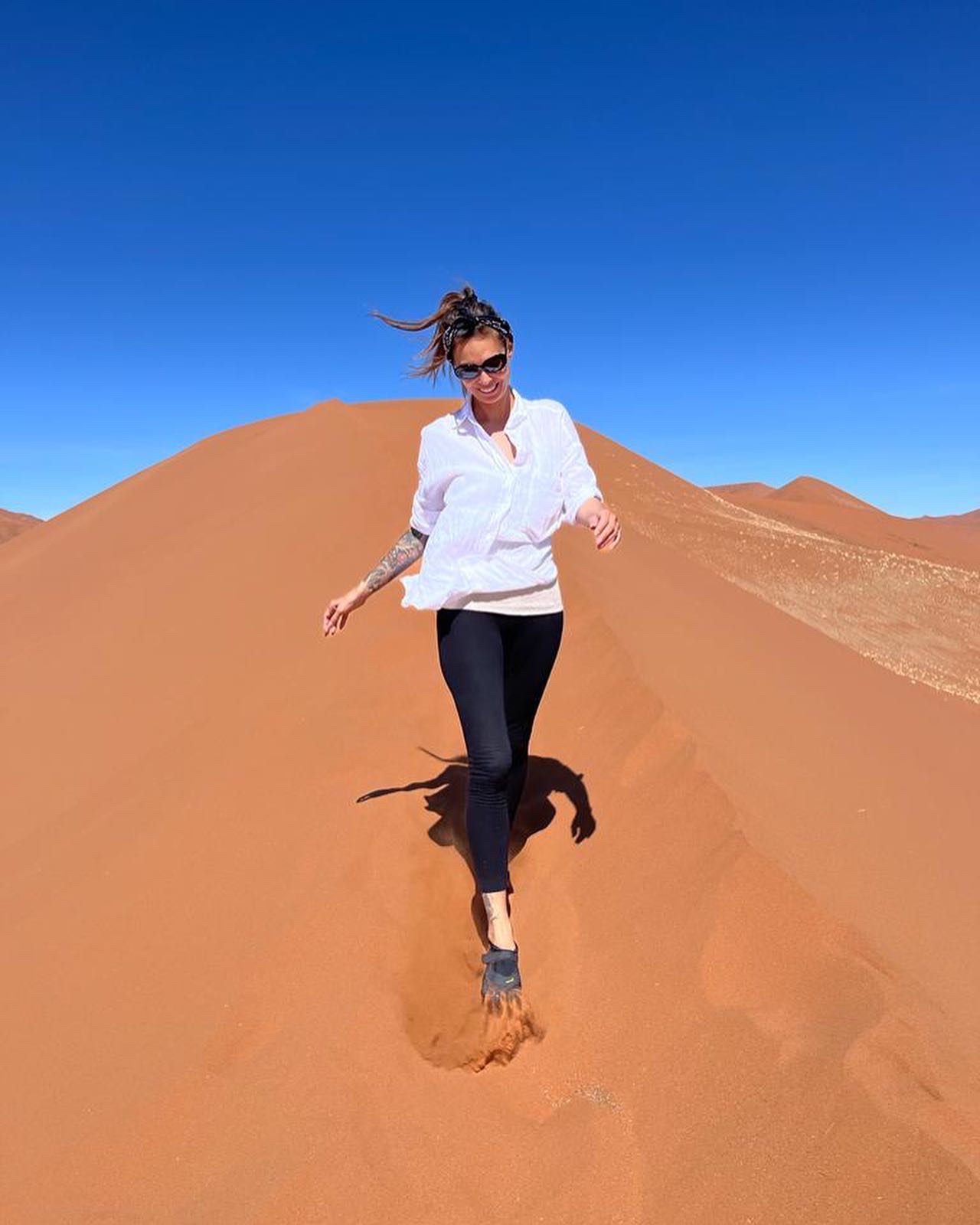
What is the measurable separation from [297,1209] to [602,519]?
1787 mm

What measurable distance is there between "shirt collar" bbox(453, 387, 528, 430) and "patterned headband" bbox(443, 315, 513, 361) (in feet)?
0.54

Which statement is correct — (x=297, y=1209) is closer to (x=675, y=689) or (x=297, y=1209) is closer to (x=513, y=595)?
(x=513, y=595)

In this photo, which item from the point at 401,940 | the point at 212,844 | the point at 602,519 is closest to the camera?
the point at 602,519

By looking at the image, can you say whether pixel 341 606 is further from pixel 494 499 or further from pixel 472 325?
pixel 472 325

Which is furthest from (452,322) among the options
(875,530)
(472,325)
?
(875,530)

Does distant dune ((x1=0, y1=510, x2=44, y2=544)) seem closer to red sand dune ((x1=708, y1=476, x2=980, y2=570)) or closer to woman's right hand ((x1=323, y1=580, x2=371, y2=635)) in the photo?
red sand dune ((x1=708, y1=476, x2=980, y2=570))

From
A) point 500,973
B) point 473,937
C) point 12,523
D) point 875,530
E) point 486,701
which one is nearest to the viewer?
point 500,973

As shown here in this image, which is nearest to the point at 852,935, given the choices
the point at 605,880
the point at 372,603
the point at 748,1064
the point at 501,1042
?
the point at 748,1064

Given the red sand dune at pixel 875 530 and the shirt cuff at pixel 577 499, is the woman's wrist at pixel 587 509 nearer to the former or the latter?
the shirt cuff at pixel 577 499

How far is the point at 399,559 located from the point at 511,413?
2.01 ft

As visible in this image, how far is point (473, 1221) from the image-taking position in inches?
64.7

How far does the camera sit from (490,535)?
228 centimetres

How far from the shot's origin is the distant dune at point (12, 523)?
63444 mm

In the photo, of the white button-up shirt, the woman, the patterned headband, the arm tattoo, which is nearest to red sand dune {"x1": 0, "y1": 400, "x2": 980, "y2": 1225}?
the woman
